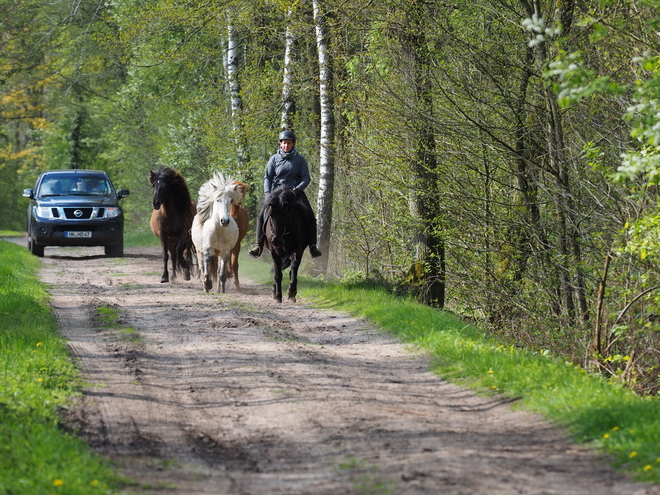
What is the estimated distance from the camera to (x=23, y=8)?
28688mm

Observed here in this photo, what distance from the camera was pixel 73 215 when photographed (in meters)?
23.7

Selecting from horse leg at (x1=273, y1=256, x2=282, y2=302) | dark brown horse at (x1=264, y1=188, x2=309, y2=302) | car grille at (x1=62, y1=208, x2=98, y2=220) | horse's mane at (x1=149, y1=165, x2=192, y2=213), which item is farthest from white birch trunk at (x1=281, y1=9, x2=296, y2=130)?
car grille at (x1=62, y1=208, x2=98, y2=220)

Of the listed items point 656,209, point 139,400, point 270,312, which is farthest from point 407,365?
point 270,312

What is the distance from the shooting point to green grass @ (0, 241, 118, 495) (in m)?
4.91

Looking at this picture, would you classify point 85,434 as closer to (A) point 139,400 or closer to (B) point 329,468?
(A) point 139,400

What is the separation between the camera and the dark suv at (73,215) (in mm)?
23562

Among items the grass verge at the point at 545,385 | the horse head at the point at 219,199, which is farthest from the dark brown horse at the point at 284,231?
the grass verge at the point at 545,385

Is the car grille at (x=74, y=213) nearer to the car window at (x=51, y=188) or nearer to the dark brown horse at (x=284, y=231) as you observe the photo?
the car window at (x=51, y=188)

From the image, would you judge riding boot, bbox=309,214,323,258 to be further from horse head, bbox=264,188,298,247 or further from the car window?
the car window

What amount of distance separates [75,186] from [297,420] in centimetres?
1956

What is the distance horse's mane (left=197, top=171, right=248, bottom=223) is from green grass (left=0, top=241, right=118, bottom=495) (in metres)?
4.58

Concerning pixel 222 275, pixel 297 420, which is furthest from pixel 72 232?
pixel 297 420

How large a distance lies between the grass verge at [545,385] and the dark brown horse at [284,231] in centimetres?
263

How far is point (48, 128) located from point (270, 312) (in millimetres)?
40253
